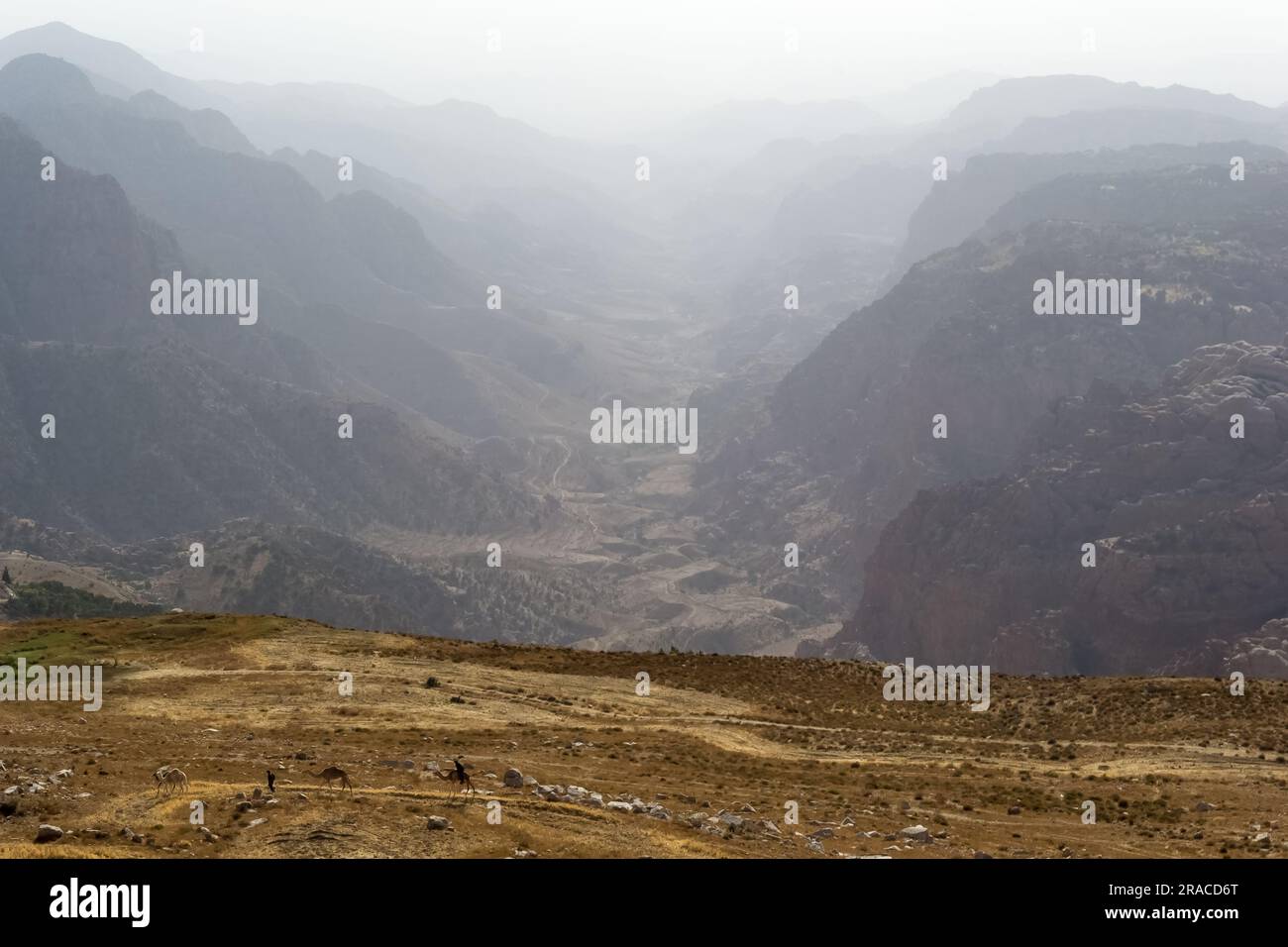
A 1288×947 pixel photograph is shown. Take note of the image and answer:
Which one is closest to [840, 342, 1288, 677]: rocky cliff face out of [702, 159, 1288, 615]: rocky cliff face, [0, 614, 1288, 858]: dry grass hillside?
[702, 159, 1288, 615]: rocky cliff face

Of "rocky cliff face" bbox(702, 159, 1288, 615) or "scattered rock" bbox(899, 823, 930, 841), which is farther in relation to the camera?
"rocky cliff face" bbox(702, 159, 1288, 615)

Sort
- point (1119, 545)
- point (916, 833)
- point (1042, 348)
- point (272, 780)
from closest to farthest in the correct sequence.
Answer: point (272, 780) → point (916, 833) → point (1119, 545) → point (1042, 348)

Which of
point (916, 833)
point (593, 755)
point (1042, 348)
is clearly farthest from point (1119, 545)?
point (916, 833)

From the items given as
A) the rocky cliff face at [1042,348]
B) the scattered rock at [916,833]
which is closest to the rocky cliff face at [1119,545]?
the rocky cliff face at [1042,348]

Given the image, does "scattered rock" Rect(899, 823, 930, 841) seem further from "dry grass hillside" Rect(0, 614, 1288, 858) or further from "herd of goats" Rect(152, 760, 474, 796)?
"herd of goats" Rect(152, 760, 474, 796)

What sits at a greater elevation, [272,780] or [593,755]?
[272,780]

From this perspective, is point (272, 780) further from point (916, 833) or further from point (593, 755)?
point (916, 833)

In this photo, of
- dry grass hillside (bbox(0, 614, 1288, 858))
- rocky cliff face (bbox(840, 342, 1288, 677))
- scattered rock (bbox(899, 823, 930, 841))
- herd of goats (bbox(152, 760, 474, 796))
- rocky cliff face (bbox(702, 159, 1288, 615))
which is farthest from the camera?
rocky cliff face (bbox(702, 159, 1288, 615))

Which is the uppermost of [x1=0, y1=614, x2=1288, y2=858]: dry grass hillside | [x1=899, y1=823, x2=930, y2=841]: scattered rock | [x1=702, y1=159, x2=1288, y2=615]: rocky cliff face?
[x1=702, y1=159, x2=1288, y2=615]: rocky cliff face
